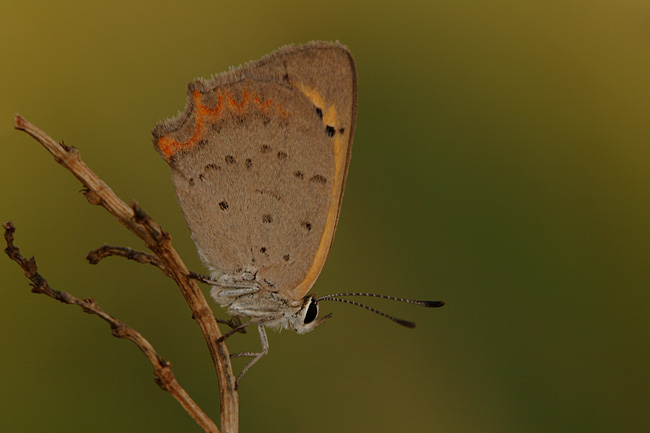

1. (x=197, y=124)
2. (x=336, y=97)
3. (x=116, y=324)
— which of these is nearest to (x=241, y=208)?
(x=197, y=124)

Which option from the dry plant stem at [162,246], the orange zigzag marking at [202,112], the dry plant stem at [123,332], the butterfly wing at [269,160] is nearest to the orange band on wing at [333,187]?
the butterfly wing at [269,160]

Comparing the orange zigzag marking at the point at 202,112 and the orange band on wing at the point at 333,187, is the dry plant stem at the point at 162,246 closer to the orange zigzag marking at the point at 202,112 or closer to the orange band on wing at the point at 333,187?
the orange zigzag marking at the point at 202,112

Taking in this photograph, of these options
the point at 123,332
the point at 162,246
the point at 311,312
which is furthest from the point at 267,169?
the point at 123,332

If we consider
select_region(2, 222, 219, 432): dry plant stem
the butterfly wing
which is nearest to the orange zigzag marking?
the butterfly wing

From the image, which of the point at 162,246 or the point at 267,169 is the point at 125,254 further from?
the point at 267,169

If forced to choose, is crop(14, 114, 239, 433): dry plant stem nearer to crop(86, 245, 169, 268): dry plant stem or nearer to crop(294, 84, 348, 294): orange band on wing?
crop(86, 245, 169, 268): dry plant stem

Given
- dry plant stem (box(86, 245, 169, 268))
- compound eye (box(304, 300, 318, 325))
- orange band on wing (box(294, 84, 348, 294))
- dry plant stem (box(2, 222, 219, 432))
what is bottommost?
dry plant stem (box(2, 222, 219, 432))

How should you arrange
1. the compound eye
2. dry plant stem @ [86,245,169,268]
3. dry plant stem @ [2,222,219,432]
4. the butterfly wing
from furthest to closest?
the compound eye → the butterfly wing → dry plant stem @ [86,245,169,268] → dry plant stem @ [2,222,219,432]

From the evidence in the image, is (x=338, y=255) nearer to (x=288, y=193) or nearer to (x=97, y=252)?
(x=288, y=193)
